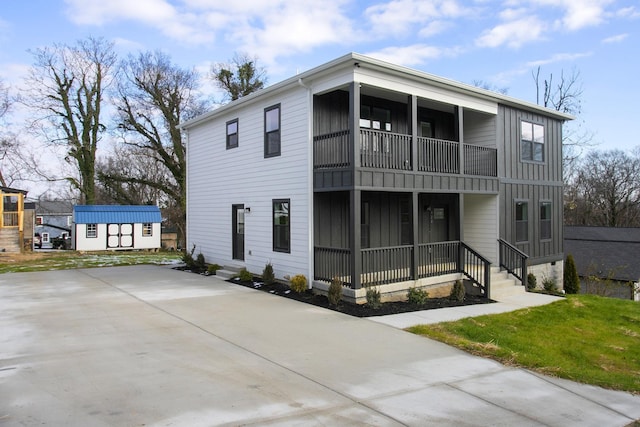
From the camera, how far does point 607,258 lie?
76.4 ft

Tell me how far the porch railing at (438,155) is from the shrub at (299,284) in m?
4.30

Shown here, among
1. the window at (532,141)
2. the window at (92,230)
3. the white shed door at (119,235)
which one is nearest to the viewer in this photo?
the window at (532,141)

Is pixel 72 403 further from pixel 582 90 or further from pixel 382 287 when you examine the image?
pixel 582 90

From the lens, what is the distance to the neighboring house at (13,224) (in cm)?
2431

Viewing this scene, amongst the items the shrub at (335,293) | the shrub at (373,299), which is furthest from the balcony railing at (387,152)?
the shrub at (373,299)

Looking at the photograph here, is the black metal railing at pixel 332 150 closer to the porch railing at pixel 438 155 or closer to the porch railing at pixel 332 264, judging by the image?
the porch railing at pixel 332 264

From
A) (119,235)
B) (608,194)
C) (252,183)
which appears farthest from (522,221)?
(608,194)

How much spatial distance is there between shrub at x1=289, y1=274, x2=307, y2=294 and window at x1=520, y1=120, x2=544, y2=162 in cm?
945

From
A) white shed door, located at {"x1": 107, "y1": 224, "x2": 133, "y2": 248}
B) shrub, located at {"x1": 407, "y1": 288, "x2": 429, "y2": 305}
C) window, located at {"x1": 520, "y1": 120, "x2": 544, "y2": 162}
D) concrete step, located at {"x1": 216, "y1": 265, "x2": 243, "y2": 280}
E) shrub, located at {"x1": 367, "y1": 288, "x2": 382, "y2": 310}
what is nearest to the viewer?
shrub, located at {"x1": 367, "y1": 288, "x2": 382, "y2": 310}

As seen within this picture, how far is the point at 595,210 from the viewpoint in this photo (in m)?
43.2

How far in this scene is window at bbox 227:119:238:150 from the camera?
1484cm

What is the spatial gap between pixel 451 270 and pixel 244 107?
8.33 m

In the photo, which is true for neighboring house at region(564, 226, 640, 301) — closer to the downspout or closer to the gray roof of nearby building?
the gray roof of nearby building

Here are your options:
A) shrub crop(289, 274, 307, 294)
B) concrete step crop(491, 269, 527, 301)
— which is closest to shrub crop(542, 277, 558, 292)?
concrete step crop(491, 269, 527, 301)
